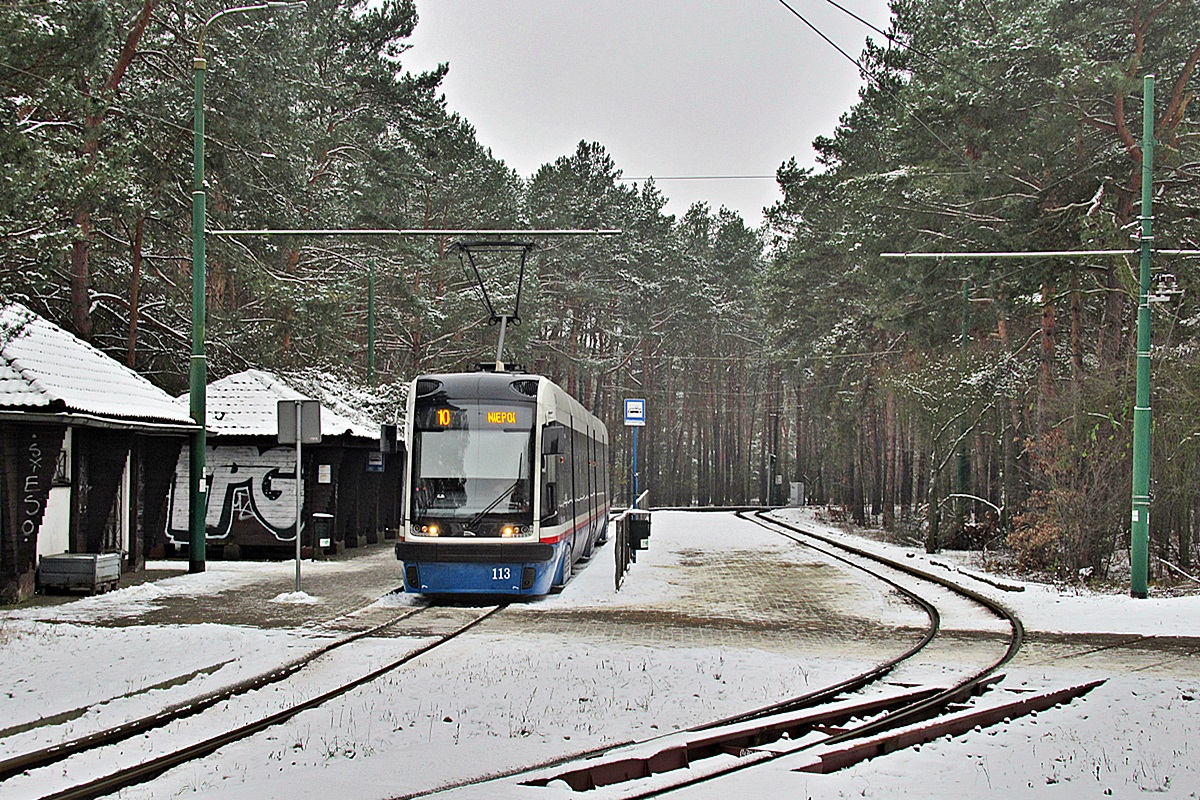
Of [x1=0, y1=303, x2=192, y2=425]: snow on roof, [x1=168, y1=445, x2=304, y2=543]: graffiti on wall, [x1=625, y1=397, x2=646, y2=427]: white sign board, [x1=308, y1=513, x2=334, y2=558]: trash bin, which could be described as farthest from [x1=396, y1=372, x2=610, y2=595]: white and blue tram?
[x1=625, y1=397, x2=646, y2=427]: white sign board

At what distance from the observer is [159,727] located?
27.6 feet

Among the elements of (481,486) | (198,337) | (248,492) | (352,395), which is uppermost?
(198,337)

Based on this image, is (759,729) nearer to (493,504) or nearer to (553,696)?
(553,696)

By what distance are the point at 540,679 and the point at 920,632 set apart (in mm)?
5352

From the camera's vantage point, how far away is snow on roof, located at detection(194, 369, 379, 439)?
2255 centimetres

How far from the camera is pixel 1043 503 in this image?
20.6 m

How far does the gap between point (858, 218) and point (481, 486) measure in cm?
1776

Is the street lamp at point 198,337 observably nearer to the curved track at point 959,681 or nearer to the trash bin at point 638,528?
the trash bin at point 638,528

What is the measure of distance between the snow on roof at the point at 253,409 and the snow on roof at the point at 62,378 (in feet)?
7.73

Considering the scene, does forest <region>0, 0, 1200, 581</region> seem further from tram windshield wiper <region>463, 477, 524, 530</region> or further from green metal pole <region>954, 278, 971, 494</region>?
tram windshield wiper <region>463, 477, 524, 530</region>

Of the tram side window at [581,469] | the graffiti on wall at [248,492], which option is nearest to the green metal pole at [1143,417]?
the tram side window at [581,469]

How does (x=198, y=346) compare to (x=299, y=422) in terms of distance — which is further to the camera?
(x=198, y=346)

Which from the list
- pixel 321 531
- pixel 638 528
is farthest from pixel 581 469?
pixel 321 531

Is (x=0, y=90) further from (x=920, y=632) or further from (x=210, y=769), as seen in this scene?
(x=920, y=632)
